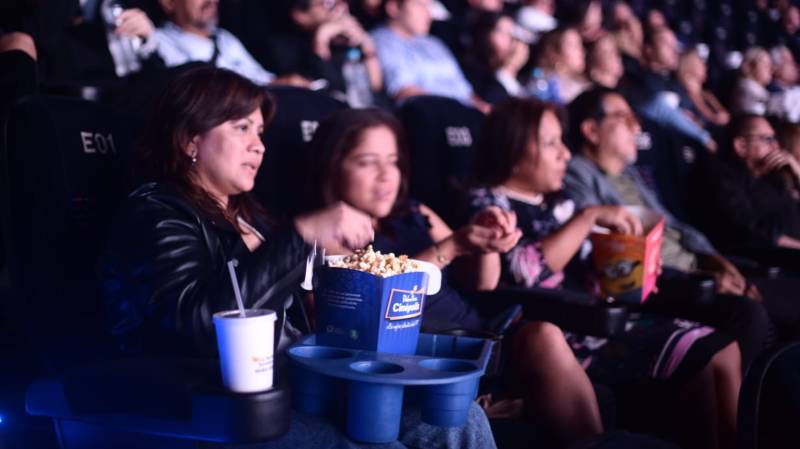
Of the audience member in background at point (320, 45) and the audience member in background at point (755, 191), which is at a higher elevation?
the audience member in background at point (320, 45)

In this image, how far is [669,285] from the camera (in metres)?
1.91

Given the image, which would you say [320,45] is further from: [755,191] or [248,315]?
[248,315]

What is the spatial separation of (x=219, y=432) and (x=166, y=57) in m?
1.76

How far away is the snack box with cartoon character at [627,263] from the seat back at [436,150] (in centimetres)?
59

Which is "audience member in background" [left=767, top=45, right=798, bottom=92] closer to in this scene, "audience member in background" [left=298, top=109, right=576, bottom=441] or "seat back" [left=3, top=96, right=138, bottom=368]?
"audience member in background" [left=298, top=109, right=576, bottom=441]

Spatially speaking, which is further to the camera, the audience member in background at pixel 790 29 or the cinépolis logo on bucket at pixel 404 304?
the audience member in background at pixel 790 29

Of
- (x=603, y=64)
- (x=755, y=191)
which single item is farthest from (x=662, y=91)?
(x=755, y=191)

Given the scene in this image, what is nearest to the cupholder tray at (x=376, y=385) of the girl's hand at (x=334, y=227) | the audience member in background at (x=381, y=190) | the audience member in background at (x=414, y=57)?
the girl's hand at (x=334, y=227)

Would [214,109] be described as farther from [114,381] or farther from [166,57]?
[166,57]

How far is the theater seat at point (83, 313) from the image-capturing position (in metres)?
0.91

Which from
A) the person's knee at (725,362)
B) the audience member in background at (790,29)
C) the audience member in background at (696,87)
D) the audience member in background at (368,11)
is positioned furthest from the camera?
the audience member in background at (790,29)

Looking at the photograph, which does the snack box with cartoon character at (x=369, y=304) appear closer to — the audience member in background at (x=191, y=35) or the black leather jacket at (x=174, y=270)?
the black leather jacket at (x=174, y=270)

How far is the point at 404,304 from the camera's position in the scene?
3.43 feet

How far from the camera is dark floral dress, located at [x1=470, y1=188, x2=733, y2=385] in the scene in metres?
1.74
